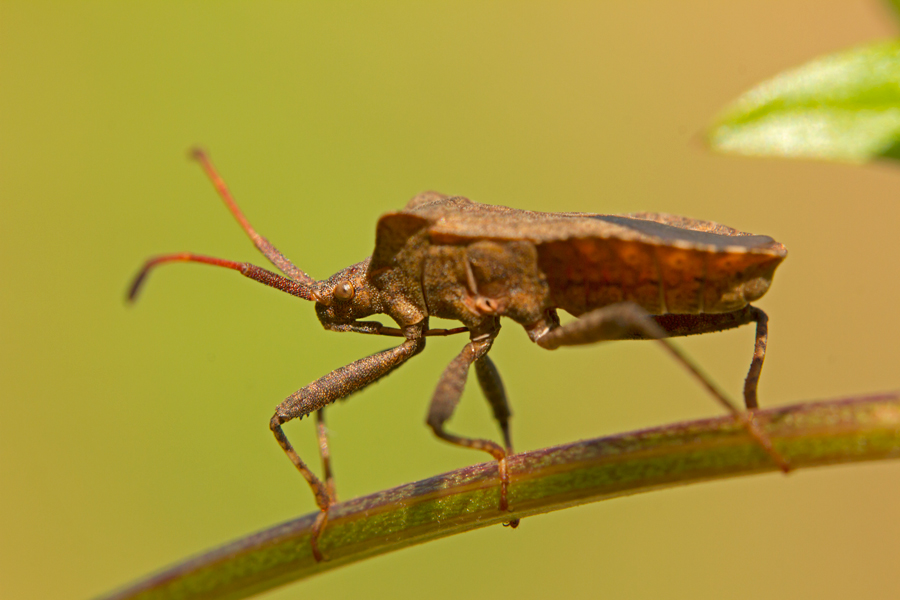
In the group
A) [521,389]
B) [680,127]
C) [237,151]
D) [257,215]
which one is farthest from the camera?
[680,127]

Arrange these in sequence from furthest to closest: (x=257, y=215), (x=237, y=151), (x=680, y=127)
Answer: (x=680, y=127) < (x=237, y=151) < (x=257, y=215)

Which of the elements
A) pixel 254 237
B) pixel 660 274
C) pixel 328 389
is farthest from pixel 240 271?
pixel 660 274

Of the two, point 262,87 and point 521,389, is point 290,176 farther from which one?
point 521,389

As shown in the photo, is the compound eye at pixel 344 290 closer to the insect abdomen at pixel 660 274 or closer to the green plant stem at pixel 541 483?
the insect abdomen at pixel 660 274

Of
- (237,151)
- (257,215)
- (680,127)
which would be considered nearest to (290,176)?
(237,151)

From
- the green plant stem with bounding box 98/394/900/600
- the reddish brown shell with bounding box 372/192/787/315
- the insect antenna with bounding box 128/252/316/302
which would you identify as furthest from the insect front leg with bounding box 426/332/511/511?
the insect antenna with bounding box 128/252/316/302

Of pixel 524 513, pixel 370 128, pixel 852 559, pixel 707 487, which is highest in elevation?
pixel 370 128
